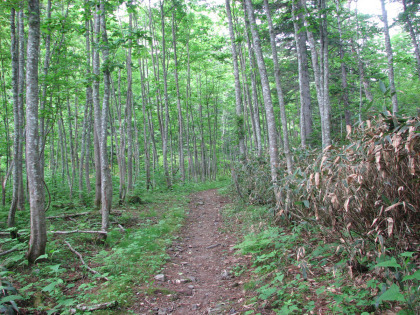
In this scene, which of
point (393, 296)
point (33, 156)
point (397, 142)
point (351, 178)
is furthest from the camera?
point (33, 156)

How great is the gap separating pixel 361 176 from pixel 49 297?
13.9 feet

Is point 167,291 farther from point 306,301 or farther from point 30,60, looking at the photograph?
point 30,60

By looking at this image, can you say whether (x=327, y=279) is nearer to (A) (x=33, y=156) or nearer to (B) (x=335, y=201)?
(B) (x=335, y=201)

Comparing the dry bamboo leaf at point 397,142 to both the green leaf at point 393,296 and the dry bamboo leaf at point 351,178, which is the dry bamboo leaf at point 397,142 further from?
the green leaf at point 393,296

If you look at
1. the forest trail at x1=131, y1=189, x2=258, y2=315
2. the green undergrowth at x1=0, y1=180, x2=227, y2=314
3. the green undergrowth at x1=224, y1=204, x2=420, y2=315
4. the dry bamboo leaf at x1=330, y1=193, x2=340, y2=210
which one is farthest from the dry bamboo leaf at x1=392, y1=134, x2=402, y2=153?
the green undergrowth at x1=0, y1=180, x2=227, y2=314

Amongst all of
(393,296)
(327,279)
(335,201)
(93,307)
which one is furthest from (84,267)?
(393,296)

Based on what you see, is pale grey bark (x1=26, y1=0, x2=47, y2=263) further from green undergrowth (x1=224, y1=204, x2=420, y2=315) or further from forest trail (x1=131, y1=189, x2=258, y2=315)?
green undergrowth (x1=224, y1=204, x2=420, y2=315)

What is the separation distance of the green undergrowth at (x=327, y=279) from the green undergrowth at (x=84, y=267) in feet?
5.79

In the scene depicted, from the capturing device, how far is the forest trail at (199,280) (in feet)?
10.7

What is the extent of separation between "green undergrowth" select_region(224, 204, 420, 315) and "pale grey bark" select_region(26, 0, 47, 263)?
3436 mm

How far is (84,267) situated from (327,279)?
3828 millimetres

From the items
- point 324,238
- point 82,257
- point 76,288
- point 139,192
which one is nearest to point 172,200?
point 139,192

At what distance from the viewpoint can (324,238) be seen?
3.63 meters

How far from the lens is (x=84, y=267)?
4.29 m
